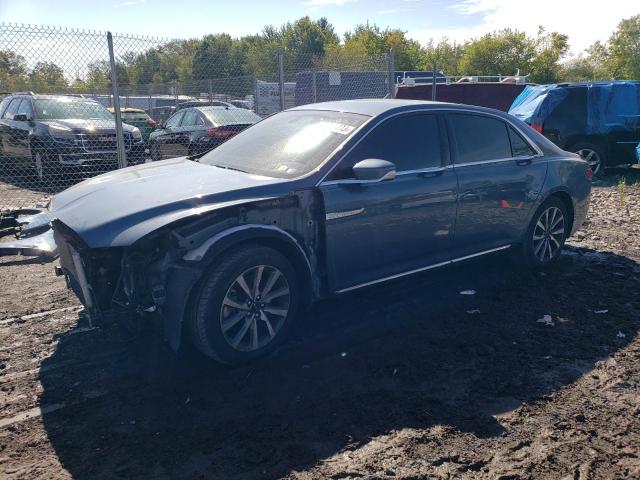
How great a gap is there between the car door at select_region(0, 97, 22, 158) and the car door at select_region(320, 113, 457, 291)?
931 cm

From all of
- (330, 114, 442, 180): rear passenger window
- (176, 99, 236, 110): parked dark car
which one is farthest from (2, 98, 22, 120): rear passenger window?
(330, 114, 442, 180): rear passenger window

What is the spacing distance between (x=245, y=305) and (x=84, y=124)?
27.6ft

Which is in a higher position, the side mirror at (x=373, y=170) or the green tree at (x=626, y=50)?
the green tree at (x=626, y=50)

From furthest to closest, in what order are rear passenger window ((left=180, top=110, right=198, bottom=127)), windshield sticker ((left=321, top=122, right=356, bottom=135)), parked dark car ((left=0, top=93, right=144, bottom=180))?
1. rear passenger window ((left=180, top=110, right=198, bottom=127))
2. parked dark car ((left=0, top=93, right=144, bottom=180))
3. windshield sticker ((left=321, top=122, right=356, bottom=135))

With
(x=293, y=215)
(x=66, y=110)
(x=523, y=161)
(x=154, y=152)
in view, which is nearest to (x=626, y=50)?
(x=154, y=152)

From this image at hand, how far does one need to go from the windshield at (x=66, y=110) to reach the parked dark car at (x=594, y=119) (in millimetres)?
8896

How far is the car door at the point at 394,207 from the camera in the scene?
13.2 feet

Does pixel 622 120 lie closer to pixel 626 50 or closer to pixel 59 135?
pixel 59 135

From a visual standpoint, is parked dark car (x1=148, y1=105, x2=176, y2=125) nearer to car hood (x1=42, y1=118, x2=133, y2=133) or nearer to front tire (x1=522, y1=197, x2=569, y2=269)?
car hood (x1=42, y1=118, x2=133, y2=133)

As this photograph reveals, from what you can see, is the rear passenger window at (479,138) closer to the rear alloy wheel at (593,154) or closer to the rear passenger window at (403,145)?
the rear passenger window at (403,145)

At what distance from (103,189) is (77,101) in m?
8.18

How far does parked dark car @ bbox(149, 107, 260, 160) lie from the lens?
1130cm

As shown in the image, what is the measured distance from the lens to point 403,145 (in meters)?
4.49

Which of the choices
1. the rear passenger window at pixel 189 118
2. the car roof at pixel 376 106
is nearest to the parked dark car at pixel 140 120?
the rear passenger window at pixel 189 118
